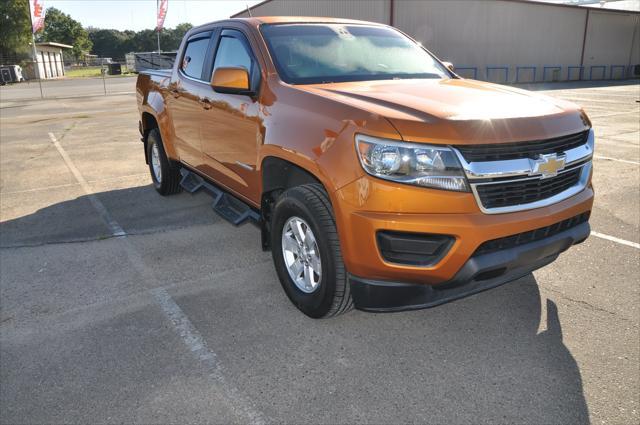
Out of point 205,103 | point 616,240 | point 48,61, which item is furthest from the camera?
point 48,61

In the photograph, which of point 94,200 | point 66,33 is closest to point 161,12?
point 94,200

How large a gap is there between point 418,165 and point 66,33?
102 metres

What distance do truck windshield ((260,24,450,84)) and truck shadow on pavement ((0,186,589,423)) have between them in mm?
1601

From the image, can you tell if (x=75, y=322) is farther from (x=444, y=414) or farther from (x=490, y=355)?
(x=490, y=355)

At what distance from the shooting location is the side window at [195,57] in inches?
189

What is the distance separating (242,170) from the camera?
3.93 meters

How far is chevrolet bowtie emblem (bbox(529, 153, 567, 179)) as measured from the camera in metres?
2.71

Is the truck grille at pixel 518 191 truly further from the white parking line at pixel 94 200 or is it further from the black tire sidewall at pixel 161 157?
the black tire sidewall at pixel 161 157

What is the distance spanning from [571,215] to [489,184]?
72 cm

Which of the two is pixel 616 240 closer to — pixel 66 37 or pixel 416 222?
pixel 416 222

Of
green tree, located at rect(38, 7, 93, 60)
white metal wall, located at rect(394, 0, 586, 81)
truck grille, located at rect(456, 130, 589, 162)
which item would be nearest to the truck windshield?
truck grille, located at rect(456, 130, 589, 162)

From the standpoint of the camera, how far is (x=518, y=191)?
2.70 meters

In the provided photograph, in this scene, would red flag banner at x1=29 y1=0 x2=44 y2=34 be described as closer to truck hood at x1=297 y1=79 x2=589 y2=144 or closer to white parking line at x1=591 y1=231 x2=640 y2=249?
truck hood at x1=297 y1=79 x2=589 y2=144

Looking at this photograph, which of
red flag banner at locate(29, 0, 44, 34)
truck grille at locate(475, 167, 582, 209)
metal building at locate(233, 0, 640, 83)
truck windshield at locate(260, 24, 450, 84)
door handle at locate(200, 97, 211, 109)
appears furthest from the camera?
red flag banner at locate(29, 0, 44, 34)
